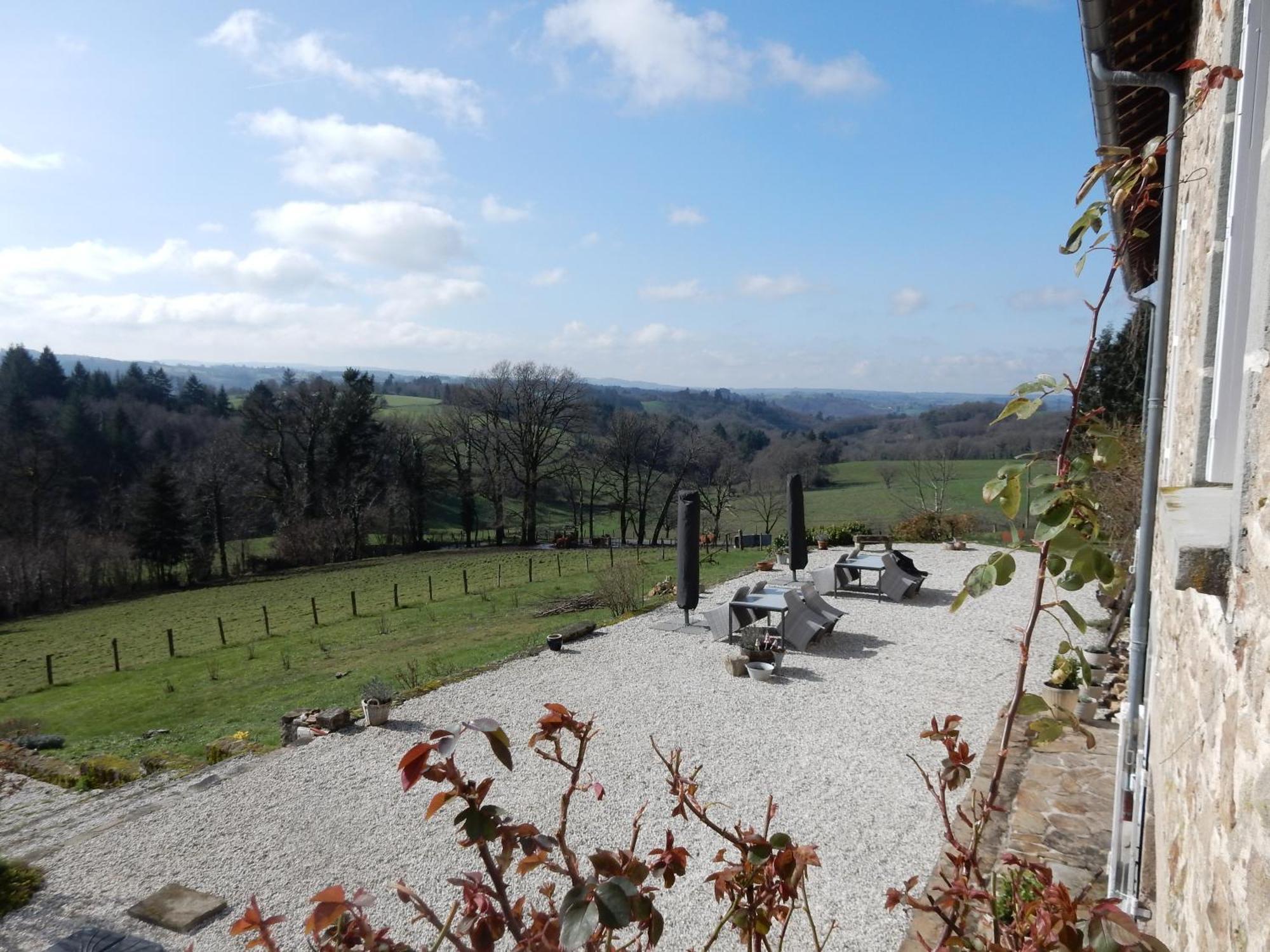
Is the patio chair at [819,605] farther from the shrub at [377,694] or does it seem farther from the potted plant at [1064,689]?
the shrub at [377,694]

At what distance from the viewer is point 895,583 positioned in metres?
11.4

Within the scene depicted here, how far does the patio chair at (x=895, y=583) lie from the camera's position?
37.2 ft

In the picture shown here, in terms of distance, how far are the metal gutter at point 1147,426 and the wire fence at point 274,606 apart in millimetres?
11402

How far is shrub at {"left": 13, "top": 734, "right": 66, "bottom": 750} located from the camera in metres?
9.39

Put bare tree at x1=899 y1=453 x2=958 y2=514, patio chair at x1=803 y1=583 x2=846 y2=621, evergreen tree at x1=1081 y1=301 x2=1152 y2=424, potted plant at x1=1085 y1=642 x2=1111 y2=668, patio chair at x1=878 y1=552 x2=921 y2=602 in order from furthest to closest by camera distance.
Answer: bare tree at x1=899 y1=453 x2=958 y2=514 < evergreen tree at x1=1081 y1=301 x2=1152 y2=424 < patio chair at x1=878 y1=552 x2=921 y2=602 < patio chair at x1=803 y1=583 x2=846 y2=621 < potted plant at x1=1085 y1=642 x2=1111 y2=668

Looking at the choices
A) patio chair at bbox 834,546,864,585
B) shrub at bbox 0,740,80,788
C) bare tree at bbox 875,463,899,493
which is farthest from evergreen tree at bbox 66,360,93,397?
patio chair at bbox 834,546,864,585

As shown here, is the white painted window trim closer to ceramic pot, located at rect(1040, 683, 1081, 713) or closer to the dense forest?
ceramic pot, located at rect(1040, 683, 1081, 713)

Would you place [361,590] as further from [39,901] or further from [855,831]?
[855,831]

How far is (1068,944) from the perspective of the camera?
3.79 ft

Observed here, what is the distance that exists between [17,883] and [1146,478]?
706 cm


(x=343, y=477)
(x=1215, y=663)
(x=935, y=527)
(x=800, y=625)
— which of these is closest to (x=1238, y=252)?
(x=1215, y=663)

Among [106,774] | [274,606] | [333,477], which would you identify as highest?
[333,477]

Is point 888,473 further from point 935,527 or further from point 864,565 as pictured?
point 864,565

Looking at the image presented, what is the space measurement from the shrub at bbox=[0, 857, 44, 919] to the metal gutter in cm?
614
